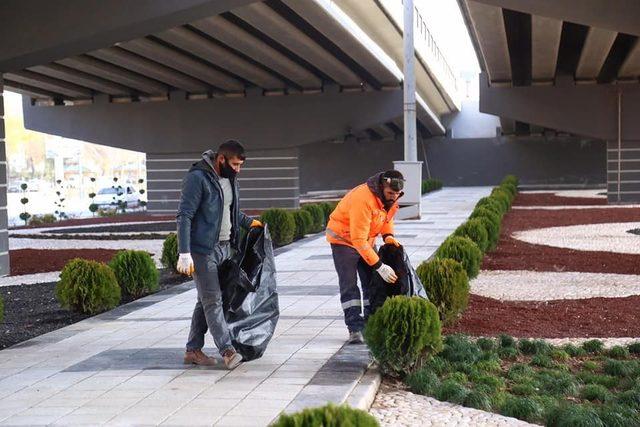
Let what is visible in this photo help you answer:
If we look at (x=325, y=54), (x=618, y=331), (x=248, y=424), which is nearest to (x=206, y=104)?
(x=325, y=54)

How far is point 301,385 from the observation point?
279 inches

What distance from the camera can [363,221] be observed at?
804 centimetres

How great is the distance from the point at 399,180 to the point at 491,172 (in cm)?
5179

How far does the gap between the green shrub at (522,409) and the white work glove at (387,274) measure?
62.6 inches

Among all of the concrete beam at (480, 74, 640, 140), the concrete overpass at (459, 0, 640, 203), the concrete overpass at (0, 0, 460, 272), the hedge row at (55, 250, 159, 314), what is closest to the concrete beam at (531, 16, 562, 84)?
the concrete overpass at (459, 0, 640, 203)

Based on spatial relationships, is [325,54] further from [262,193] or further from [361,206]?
[361,206]

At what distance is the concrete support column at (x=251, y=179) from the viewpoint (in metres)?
39.6

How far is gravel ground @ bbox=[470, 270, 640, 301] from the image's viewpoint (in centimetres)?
1245

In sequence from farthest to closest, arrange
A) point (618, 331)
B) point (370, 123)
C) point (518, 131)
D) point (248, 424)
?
point (518, 131) < point (370, 123) < point (618, 331) < point (248, 424)

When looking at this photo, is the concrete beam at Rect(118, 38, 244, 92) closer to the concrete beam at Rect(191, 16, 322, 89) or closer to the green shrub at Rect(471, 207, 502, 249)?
the concrete beam at Rect(191, 16, 322, 89)

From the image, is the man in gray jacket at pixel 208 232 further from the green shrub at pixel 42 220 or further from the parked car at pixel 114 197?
the parked car at pixel 114 197

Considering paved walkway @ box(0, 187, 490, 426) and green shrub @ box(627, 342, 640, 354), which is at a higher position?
paved walkway @ box(0, 187, 490, 426)

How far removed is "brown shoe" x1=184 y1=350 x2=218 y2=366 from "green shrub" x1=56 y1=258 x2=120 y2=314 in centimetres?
377

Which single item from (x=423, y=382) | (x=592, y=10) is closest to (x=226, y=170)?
(x=423, y=382)
